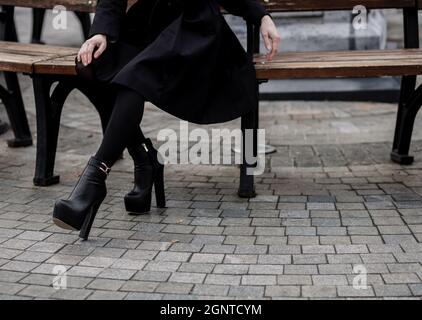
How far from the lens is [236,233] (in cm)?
354

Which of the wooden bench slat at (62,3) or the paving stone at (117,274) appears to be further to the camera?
the wooden bench slat at (62,3)

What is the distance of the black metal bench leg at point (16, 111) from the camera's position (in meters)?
5.08

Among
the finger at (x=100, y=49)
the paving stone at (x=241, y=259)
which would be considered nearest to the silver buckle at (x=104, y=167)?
the finger at (x=100, y=49)

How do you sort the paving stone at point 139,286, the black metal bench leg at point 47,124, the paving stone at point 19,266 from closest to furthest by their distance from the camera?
the paving stone at point 139,286 < the paving stone at point 19,266 < the black metal bench leg at point 47,124

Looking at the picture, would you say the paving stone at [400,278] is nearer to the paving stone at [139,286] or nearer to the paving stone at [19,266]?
the paving stone at [139,286]

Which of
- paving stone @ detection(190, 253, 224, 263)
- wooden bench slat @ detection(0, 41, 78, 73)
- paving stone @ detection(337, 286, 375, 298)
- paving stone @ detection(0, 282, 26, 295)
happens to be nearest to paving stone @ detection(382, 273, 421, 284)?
paving stone @ detection(337, 286, 375, 298)

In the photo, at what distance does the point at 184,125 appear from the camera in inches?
235

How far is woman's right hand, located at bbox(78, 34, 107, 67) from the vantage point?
348 cm

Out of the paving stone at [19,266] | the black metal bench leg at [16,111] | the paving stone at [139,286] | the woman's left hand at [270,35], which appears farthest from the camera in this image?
the black metal bench leg at [16,111]

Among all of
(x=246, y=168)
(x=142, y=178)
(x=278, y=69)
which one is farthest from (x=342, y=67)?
(x=142, y=178)

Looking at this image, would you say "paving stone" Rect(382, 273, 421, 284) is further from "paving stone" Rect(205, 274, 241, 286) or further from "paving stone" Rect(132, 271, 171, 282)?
"paving stone" Rect(132, 271, 171, 282)

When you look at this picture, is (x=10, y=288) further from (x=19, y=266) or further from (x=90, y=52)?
(x=90, y=52)

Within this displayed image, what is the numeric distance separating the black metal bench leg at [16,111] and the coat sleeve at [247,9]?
192cm

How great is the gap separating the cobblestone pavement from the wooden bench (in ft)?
0.77
